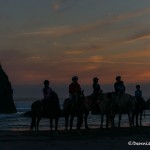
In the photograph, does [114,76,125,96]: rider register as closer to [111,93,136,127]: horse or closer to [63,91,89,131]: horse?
[111,93,136,127]: horse

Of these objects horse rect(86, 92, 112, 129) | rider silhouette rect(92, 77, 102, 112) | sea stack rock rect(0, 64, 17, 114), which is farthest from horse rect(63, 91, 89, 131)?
sea stack rock rect(0, 64, 17, 114)

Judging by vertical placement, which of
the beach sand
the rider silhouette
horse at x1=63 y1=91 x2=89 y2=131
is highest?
the rider silhouette

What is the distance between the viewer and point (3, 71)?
297 feet

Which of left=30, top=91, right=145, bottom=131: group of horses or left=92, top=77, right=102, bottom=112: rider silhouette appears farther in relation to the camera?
left=92, top=77, right=102, bottom=112: rider silhouette

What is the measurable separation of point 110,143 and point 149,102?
217 ft

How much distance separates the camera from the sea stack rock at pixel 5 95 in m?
89.2

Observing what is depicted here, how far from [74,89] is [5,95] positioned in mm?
66224

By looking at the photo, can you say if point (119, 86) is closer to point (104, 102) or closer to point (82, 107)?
point (104, 102)

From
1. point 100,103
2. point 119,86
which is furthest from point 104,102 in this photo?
point 119,86

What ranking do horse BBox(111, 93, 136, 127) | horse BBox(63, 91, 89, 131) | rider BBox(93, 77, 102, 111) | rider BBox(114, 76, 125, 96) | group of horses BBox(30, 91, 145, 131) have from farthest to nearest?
horse BBox(111, 93, 136, 127)
rider BBox(114, 76, 125, 96)
rider BBox(93, 77, 102, 111)
horse BBox(63, 91, 89, 131)
group of horses BBox(30, 91, 145, 131)

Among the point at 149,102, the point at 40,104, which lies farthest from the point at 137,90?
the point at 149,102

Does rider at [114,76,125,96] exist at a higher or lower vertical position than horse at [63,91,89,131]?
higher

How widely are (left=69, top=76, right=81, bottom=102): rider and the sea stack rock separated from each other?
2524 inches

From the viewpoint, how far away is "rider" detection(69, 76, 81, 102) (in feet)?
82.8
